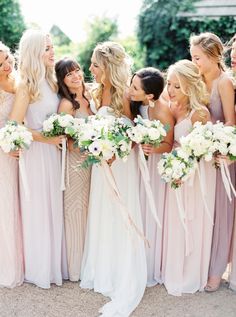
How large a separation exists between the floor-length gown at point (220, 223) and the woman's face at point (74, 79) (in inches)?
50.8

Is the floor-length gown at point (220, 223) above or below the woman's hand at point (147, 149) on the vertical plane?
below

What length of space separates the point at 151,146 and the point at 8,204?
1.53 metres

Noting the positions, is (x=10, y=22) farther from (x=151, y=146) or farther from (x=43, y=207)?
(x=151, y=146)

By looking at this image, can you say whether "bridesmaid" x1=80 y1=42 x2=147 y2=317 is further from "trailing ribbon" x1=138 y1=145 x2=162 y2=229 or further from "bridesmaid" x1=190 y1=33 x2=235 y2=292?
"bridesmaid" x1=190 y1=33 x2=235 y2=292

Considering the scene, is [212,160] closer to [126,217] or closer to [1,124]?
[126,217]

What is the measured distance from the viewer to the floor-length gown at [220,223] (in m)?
4.80

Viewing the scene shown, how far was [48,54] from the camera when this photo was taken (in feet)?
15.3

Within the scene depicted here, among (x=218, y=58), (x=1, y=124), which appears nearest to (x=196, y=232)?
(x=218, y=58)

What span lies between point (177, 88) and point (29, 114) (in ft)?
4.68

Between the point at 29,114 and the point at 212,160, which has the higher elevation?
the point at 29,114

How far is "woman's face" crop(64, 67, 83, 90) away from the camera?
4.67 m

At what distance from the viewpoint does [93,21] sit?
16.4 metres

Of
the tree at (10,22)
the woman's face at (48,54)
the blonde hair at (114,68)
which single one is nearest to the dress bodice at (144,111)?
the blonde hair at (114,68)

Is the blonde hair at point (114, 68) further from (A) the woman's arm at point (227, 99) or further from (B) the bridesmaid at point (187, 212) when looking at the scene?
(A) the woman's arm at point (227, 99)
